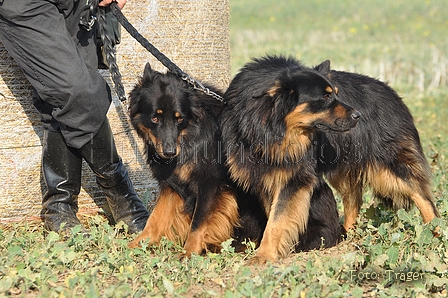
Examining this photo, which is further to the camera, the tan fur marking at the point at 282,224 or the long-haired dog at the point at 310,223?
the long-haired dog at the point at 310,223

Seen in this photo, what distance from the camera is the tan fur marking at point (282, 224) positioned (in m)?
4.17

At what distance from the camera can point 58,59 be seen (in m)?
3.90

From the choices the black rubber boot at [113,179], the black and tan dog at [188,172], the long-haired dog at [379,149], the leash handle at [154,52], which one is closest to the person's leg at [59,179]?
the black rubber boot at [113,179]

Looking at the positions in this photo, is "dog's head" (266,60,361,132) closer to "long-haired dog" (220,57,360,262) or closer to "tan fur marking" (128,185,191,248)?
"long-haired dog" (220,57,360,262)

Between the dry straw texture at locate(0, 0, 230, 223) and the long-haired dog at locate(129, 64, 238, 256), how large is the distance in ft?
2.35

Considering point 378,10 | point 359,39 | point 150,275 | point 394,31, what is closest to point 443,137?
point 150,275

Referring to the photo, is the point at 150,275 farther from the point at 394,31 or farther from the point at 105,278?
the point at 394,31

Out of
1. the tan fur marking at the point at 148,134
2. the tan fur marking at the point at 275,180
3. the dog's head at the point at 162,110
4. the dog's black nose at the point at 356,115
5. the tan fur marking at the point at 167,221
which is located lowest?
the tan fur marking at the point at 167,221

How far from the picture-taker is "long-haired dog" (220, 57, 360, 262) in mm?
4027

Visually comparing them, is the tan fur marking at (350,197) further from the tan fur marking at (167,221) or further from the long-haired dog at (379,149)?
the tan fur marking at (167,221)

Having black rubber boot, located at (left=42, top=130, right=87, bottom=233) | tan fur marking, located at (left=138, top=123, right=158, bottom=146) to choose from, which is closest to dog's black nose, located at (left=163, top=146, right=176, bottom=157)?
tan fur marking, located at (left=138, top=123, right=158, bottom=146)

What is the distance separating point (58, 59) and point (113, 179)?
1.14 m

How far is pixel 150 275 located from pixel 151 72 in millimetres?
1600

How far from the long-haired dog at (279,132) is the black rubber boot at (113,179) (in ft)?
2.99
